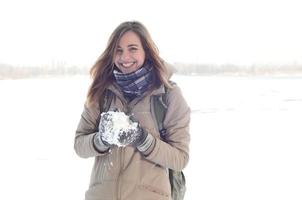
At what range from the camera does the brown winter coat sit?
2.03 m

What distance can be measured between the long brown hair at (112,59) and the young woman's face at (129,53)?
0.06 ft

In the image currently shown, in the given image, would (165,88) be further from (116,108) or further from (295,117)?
(295,117)

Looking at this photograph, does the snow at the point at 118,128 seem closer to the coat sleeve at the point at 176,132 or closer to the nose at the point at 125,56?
the coat sleeve at the point at 176,132

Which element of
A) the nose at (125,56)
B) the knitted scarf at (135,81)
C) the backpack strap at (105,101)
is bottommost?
the backpack strap at (105,101)

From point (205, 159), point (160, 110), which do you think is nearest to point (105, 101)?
point (160, 110)

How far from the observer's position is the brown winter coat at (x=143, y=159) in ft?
6.67

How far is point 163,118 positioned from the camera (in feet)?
6.76

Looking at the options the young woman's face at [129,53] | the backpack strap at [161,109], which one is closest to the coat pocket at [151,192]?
the backpack strap at [161,109]

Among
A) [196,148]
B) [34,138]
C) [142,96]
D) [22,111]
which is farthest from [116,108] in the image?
[22,111]

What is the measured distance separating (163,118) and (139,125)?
170 mm

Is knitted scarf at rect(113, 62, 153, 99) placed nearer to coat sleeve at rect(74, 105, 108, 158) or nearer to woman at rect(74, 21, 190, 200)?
woman at rect(74, 21, 190, 200)

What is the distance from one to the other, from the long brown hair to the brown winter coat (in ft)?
0.30

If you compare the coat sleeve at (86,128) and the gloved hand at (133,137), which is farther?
the coat sleeve at (86,128)

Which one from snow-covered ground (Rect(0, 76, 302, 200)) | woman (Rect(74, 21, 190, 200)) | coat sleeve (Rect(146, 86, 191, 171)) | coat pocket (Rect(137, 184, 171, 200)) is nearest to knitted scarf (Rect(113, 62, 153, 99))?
woman (Rect(74, 21, 190, 200))
